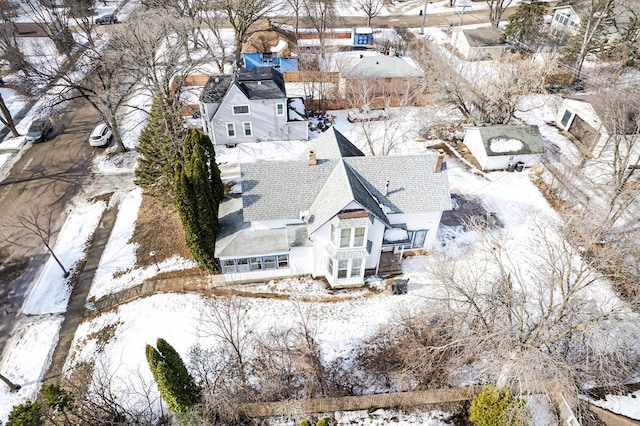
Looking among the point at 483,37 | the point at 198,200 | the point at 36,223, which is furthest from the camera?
the point at 483,37

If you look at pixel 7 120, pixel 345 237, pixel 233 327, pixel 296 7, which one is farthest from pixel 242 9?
pixel 233 327

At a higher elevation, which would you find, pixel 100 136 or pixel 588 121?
pixel 588 121

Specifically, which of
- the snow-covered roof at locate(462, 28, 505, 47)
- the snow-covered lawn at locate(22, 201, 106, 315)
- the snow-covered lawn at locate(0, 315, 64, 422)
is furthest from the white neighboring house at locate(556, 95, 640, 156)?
the snow-covered lawn at locate(0, 315, 64, 422)

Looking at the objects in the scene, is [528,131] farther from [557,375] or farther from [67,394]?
[67,394]

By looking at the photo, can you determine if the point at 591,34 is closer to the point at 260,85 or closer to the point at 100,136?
the point at 260,85

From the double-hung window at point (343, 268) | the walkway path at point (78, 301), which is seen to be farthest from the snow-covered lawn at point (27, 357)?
the double-hung window at point (343, 268)

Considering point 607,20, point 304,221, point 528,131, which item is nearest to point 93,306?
point 304,221

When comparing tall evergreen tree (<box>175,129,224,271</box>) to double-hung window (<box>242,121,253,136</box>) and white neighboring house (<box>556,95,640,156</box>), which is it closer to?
double-hung window (<box>242,121,253,136</box>)
